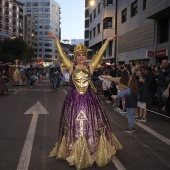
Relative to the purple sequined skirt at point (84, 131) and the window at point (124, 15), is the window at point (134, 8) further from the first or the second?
the purple sequined skirt at point (84, 131)

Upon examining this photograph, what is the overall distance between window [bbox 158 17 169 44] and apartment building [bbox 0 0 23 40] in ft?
255

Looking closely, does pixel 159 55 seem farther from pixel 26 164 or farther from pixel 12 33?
pixel 12 33

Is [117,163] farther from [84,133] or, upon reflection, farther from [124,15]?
[124,15]

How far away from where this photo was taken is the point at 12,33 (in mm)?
104125

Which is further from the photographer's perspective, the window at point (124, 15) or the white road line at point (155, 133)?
the window at point (124, 15)

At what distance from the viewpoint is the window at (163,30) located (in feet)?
71.8

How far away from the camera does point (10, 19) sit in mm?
102375

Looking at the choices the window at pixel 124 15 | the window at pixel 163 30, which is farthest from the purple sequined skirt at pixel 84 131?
the window at pixel 124 15

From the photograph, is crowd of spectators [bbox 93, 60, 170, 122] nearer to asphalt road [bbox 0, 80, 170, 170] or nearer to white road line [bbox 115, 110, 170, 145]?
asphalt road [bbox 0, 80, 170, 170]

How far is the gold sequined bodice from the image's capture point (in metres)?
5.10

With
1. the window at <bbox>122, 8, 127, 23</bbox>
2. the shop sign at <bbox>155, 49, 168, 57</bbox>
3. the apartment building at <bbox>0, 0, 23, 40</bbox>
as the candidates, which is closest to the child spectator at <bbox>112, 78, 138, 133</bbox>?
the shop sign at <bbox>155, 49, 168, 57</bbox>

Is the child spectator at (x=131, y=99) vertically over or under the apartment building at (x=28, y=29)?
under

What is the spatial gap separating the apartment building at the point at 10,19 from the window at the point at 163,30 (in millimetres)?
77868

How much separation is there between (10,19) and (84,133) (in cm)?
10377
